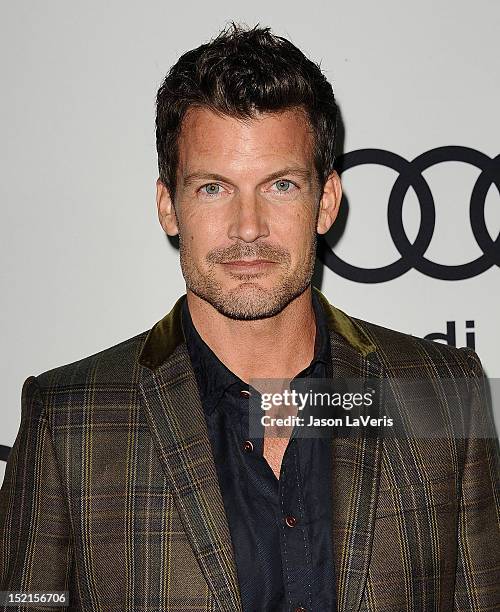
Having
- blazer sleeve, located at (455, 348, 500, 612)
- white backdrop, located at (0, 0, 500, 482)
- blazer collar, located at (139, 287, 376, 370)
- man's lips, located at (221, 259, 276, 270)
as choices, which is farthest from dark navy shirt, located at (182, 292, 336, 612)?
white backdrop, located at (0, 0, 500, 482)

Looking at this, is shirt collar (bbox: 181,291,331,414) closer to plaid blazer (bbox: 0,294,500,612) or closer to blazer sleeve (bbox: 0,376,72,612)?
plaid blazer (bbox: 0,294,500,612)

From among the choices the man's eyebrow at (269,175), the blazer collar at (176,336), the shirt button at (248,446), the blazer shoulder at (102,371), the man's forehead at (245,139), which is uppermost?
the man's forehead at (245,139)

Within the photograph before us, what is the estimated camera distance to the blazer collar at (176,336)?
7.36 ft

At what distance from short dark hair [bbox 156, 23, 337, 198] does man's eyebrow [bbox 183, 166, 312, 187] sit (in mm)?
92

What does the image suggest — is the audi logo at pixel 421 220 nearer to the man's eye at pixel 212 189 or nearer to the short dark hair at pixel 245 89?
the short dark hair at pixel 245 89

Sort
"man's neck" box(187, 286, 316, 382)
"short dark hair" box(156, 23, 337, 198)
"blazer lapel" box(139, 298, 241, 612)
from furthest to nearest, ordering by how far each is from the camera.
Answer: "man's neck" box(187, 286, 316, 382) → "short dark hair" box(156, 23, 337, 198) → "blazer lapel" box(139, 298, 241, 612)

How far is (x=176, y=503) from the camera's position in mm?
2033

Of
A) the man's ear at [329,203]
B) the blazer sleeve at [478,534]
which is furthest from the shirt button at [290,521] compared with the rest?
the man's ear at [329,203]

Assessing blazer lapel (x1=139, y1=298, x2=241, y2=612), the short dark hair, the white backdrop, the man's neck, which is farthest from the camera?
the white backdrop

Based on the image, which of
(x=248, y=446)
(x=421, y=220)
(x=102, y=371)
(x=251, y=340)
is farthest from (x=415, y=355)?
(x=102, y=371)

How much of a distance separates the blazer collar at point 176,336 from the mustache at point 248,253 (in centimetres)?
26

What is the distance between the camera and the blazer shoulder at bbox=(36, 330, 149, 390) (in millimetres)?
2232

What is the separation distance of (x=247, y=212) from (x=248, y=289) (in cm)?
19

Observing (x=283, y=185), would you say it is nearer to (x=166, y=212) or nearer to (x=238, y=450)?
(x=166, y=212)
